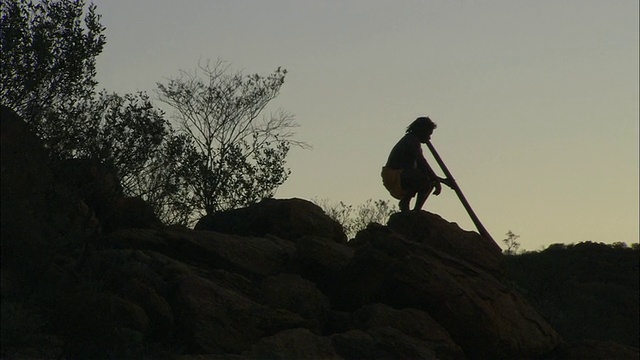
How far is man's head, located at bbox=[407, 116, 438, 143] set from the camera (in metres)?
22.2

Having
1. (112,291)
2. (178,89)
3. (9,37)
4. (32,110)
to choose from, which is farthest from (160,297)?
(178,89)

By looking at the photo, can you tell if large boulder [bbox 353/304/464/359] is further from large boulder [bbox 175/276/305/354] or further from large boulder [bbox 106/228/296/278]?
large boulder [bbox 106/228/296/278]

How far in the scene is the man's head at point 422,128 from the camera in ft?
72.7

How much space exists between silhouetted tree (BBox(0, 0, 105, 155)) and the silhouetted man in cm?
686

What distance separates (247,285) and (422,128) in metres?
6.29

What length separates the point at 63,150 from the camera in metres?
19.2

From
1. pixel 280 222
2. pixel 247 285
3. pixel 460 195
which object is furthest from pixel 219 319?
pixel 460 195

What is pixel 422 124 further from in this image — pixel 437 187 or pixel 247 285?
pixel 247 285

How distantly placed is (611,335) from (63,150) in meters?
19.4

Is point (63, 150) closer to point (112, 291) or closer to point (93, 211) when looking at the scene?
point (93, 211)

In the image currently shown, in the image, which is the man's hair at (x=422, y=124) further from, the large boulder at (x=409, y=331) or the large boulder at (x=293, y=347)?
the large boulder at (x=293, y=347)

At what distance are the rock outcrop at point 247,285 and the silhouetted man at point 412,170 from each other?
62 centimetres

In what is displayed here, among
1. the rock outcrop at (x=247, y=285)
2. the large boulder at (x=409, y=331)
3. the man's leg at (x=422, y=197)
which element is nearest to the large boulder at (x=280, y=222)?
the rock outcrop at (x=247, y=285)

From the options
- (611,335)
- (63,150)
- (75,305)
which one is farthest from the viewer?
(611,335)
